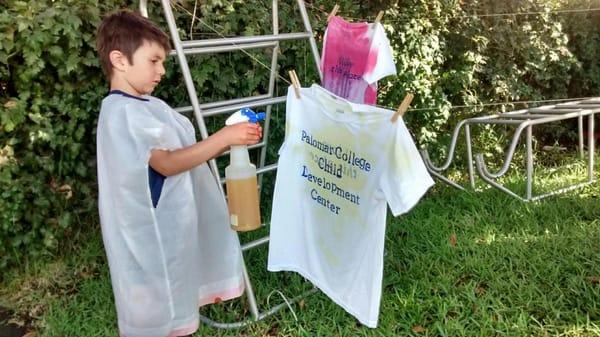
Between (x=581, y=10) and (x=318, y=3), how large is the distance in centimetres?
254

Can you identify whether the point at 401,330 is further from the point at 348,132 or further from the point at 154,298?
the point at 154,298

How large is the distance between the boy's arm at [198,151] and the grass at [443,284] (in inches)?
37.5

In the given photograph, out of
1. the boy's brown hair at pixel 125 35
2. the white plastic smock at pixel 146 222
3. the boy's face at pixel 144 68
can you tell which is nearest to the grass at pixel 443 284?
the white plastic smock at pixel 146 222

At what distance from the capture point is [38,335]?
2652mm

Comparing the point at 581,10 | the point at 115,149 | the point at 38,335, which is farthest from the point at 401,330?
the point at 581,10

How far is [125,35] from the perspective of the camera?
1963 millimetres

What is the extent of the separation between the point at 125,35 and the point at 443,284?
6.09 ft

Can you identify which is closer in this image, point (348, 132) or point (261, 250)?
point (348, 132)

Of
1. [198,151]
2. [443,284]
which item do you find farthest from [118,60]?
[443,284]

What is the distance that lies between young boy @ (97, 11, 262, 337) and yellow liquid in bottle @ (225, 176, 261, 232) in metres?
0.15

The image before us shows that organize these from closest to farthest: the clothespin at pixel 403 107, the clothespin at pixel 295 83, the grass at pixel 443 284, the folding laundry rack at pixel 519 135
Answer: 1. the clothespin at pixel 403 107
2. the clothespin at pixel 295 83
3. the grass at pixel 443 284
4. the folding laundry rack at pixel 519 135

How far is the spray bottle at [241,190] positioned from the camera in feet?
7.12

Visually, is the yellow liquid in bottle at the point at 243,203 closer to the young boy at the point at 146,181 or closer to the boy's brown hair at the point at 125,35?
the young boy at the point at 146,181

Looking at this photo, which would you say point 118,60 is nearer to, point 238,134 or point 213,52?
point 238,134
